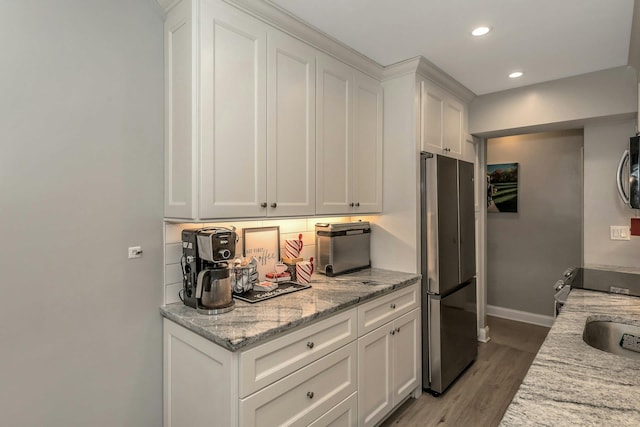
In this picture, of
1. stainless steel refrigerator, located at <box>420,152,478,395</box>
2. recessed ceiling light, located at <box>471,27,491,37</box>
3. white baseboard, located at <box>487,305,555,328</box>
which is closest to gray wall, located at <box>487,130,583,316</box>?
white baseboard, located at <box>487,305,555,328</box>

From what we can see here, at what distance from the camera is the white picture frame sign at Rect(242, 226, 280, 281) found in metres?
2.13

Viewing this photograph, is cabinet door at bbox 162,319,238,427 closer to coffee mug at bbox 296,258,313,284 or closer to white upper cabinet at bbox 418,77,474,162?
coffee mug at bbox 296,258,313,284

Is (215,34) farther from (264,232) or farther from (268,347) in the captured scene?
(268,347)

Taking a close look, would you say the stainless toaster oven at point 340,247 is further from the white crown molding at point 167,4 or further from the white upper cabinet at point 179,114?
the white crown molding at point 167,4

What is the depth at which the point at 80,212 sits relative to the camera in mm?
1489

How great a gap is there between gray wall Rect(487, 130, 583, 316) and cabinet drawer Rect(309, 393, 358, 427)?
3.11 metres

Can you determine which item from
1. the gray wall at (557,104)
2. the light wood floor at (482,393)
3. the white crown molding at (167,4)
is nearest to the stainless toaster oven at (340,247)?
the light wood floor at (482,393)

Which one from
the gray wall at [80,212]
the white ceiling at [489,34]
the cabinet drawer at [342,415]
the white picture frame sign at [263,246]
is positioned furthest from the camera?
the white picture frame sign at [263,246]

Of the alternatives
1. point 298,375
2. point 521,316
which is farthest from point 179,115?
point 521,316

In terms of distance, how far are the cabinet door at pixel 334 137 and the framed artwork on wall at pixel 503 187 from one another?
2665 millimetres

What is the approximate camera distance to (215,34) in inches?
63.4

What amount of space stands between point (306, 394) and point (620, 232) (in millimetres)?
2869

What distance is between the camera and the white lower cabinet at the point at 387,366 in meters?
1.97

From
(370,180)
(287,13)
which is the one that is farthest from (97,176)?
(370,180)
